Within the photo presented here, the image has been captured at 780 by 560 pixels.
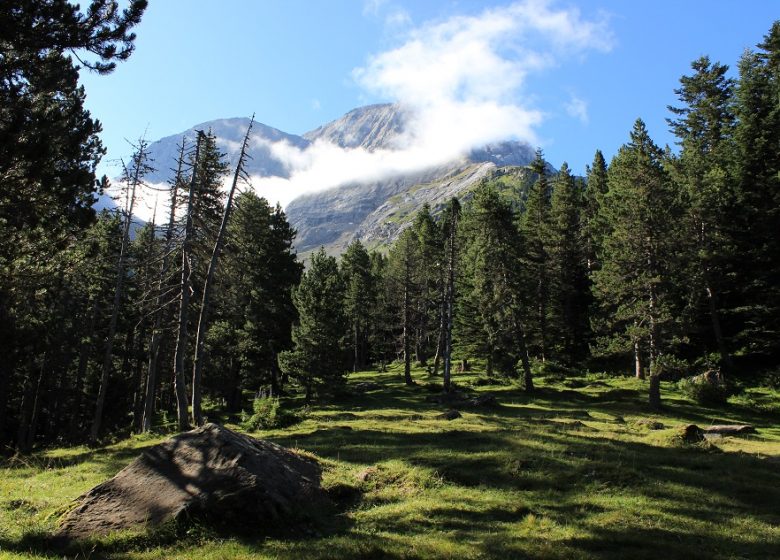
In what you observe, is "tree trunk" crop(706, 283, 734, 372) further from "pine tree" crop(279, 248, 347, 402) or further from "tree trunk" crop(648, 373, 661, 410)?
"pine tree" crop(279, 248, 347, 402)

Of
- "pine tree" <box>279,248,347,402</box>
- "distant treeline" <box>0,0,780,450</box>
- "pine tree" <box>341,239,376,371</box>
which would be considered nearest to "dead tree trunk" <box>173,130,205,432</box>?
"distant treeline" <box>0,0,780,450</box>

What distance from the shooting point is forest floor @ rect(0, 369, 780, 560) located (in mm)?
9047

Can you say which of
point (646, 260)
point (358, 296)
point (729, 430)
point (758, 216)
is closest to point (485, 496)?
point (729, 430)

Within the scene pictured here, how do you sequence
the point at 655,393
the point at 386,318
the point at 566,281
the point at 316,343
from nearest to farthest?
the point at 655,393 → the point at 316,343 → the point at 566,281 → the point at 386,318

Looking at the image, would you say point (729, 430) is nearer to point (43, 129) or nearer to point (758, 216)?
point (758, 216)

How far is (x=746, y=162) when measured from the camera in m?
42.4

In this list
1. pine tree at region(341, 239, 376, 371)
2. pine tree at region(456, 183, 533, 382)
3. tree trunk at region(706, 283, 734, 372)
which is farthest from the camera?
pine tree at region(341, 239, 376, 371)

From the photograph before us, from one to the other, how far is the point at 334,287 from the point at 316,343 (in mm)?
8983

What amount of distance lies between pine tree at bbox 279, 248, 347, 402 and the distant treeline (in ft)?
0.51

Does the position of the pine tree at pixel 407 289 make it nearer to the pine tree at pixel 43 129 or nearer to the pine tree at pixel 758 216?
the pine tree at pixel 758 216

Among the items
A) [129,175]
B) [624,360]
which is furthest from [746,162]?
[129,175]

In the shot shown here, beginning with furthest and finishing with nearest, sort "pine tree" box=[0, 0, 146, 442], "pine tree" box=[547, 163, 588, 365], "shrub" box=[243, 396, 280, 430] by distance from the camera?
"pine tree" box=[547, 163, 588, 365]
"shrub" box=[243, 396, 280, 430]
"pine tree" box=[0, 0, 146, 442]

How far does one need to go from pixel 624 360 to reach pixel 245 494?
46.5 metres

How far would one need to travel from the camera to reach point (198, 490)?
33.4ft
